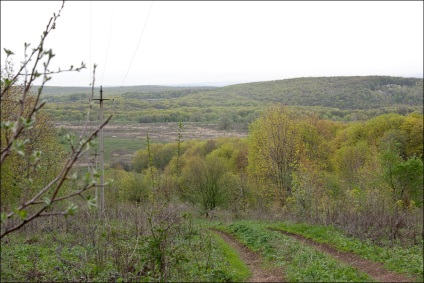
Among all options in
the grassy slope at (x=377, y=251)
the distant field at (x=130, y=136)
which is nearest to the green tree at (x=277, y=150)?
the distant field at (x=130, y=136)

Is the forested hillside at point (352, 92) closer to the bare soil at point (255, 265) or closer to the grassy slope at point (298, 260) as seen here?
the bare soil at point (255, 265)

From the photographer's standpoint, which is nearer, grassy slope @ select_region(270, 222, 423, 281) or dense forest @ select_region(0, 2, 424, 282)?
dense forest @ select_region(0, 2, 424, 282)

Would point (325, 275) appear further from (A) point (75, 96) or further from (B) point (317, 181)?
(A) point (75, 96)

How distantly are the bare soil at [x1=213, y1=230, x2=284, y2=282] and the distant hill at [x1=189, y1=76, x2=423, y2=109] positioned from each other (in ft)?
161

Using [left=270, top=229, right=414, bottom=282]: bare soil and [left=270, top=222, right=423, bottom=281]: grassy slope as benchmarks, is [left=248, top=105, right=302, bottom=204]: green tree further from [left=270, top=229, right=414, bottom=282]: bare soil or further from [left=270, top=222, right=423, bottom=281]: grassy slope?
[left=270, top=229, right=414, bottom=282]: bare soil

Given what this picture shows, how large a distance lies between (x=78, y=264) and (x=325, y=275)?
5.44 m

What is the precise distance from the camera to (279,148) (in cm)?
3331

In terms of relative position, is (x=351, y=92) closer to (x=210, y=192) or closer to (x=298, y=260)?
(x=210, y=192)

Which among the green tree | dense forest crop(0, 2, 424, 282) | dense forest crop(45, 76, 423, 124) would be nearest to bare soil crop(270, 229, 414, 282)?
dense forest crop(0, 2, 424, 282)

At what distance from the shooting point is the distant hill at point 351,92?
71.2 metres

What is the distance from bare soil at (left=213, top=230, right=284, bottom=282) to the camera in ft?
31.7

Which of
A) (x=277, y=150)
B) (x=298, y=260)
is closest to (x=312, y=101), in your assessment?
(x=277, y=150)

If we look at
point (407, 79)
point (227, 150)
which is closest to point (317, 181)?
point (227, 150)

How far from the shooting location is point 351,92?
8025 centimetres
